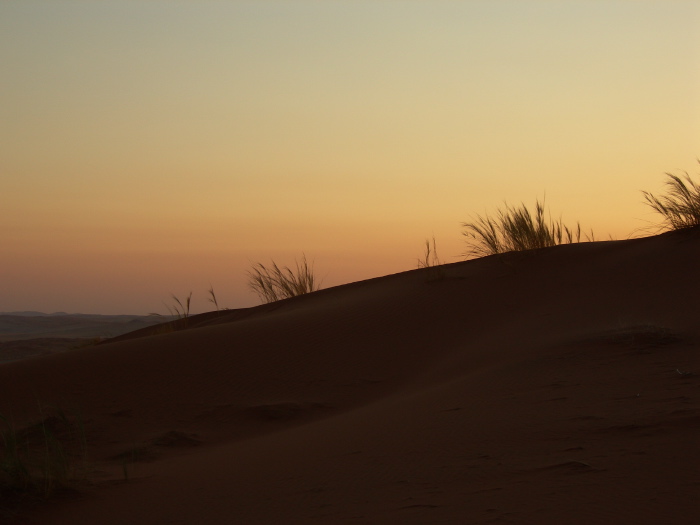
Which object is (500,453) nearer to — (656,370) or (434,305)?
(656,370)

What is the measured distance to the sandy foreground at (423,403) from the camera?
11.8ft

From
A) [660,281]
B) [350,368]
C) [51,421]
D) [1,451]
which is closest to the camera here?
[1,451]

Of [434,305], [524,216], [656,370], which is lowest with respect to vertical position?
[656,370]

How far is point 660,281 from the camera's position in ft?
27.7

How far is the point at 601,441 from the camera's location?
4012mm

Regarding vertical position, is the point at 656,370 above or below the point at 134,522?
above

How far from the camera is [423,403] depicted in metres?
5.65

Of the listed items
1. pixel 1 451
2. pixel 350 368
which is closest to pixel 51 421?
pixel 1 451

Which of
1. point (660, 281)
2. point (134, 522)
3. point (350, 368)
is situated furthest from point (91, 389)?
point (660, 281)

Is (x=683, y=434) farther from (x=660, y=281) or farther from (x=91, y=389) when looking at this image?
(x=91, y=389)

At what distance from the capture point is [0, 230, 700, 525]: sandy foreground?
3.61m

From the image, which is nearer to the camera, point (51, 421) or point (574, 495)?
point (574, 495)

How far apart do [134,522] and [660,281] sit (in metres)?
6.72

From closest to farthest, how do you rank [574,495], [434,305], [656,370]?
[574,495] → [656,370] → [434,305]
